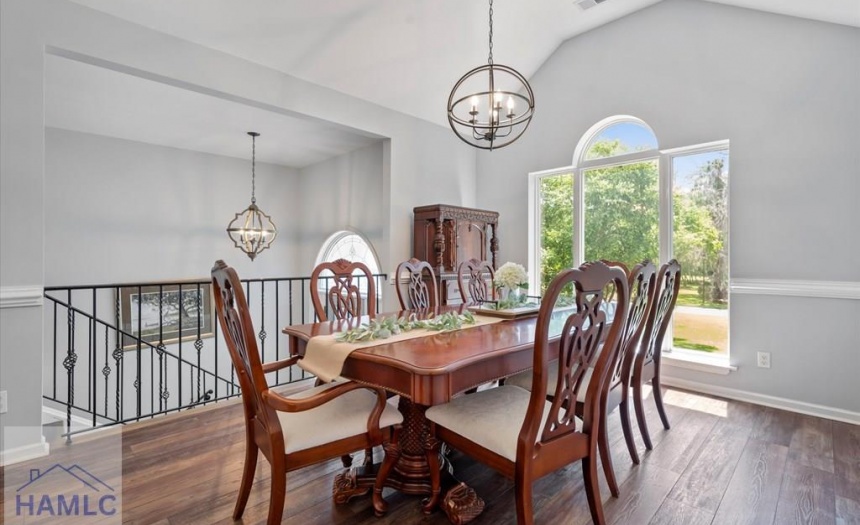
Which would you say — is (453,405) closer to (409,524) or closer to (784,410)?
(409,524)

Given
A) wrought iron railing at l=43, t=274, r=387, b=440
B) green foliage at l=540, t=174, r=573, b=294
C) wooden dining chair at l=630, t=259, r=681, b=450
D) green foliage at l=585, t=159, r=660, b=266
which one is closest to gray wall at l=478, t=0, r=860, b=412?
green foliage at l=585, t=159, r=660, b=266

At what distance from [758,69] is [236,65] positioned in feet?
13.8

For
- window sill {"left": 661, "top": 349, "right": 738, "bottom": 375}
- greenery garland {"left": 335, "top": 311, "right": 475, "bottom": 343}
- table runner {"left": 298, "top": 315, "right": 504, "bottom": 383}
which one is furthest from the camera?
window sill {"left": 661, "top": 349, "right": 738, "bottom": 375}

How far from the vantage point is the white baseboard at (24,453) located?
230 centimetres

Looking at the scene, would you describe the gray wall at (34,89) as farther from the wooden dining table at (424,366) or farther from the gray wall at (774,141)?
the gray wall at (774,141)

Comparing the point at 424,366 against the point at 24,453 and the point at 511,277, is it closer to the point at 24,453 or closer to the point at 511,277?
the point at 511,277

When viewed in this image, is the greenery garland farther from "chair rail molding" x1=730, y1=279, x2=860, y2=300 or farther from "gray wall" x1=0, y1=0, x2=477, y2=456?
"chair rail molding" x1=730, y1=279, x2=860, y2=300

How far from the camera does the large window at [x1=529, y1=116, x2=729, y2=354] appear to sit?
3662 mm

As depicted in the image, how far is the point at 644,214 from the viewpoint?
4.06 meters

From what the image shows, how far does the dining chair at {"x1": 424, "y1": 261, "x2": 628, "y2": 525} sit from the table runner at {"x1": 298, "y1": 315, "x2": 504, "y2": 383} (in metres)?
0.38

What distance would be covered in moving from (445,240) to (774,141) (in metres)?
2.92

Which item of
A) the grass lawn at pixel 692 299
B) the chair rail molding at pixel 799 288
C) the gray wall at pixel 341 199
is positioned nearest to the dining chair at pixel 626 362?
the chair rail molding at pixel 799 288

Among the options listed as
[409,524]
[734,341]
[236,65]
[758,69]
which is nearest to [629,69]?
[758,69]

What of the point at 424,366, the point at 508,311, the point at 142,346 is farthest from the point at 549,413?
the point at 142,346
